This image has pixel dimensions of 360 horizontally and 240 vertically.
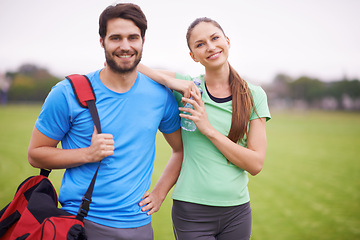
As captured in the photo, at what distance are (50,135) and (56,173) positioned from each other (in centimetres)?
918

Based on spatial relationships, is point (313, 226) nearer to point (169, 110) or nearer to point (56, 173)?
point (169, 110)

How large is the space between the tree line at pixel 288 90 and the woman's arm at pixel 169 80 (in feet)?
171

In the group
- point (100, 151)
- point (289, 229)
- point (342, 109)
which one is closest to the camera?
point (100, 151)

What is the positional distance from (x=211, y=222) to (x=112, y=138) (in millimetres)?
940

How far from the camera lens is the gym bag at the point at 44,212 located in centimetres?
188

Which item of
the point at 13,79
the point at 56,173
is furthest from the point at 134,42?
the point at 13,79

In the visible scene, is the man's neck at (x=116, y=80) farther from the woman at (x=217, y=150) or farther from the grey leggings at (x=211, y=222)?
the grey leggings at (x=211, y=222)

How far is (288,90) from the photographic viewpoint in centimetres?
7494

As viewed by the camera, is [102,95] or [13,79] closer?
[102,95]

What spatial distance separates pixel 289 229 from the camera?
253 inches

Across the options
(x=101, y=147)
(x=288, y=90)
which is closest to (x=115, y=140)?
(x=101, y=147)

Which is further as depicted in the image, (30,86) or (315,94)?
(30,86)

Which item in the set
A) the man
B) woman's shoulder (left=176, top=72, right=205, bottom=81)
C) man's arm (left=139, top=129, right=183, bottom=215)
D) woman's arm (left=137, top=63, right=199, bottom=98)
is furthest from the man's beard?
man's arm (left=139, top=129, right=183, bottom=215)

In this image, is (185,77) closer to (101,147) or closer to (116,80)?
(116,80)
